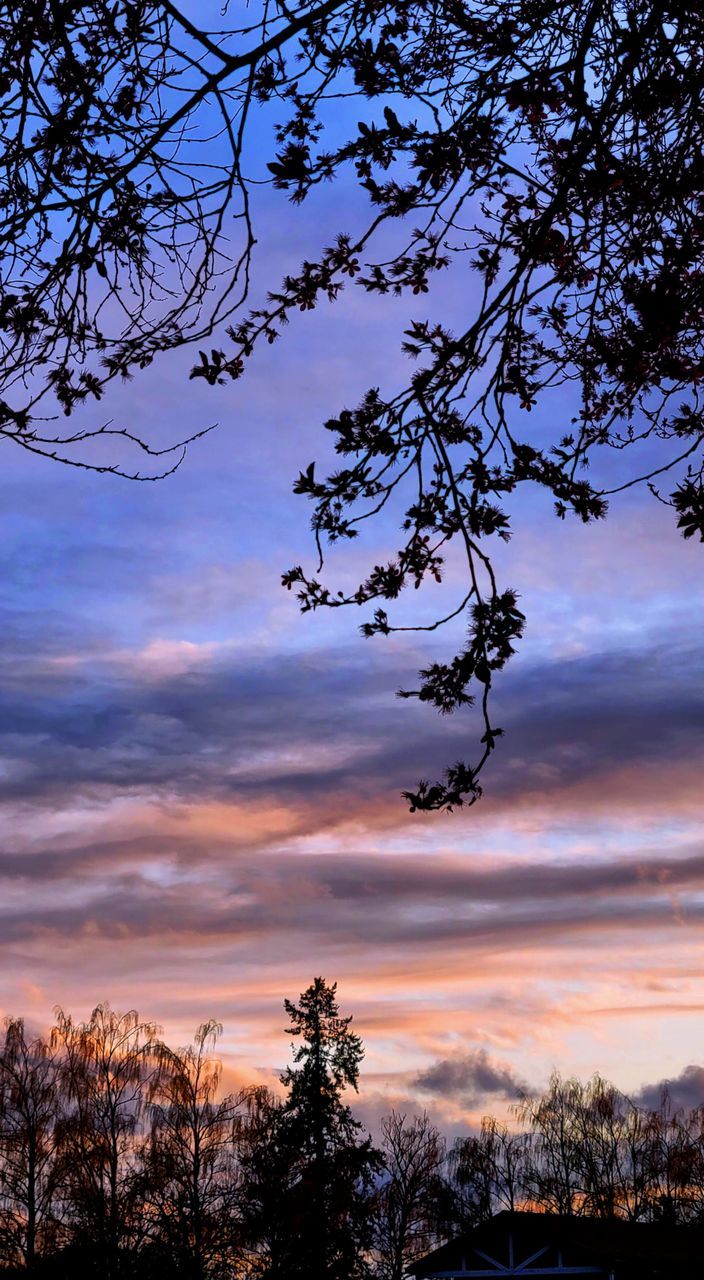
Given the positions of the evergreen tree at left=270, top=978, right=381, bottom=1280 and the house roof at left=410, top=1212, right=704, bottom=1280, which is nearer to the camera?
the house roof at left=410, top=1212, right=704, bottom=1280

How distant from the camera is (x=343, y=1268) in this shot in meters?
36.5

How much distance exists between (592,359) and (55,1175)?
25825mm

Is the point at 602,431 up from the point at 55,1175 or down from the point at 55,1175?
up

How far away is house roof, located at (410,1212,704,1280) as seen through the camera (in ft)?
81.0

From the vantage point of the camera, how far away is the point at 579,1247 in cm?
2539

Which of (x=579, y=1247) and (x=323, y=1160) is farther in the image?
(x=323, y=1160)

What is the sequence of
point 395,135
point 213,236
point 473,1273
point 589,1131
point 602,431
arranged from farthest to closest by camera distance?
point 589,1131 → point 473,1273 → point 602,431 → point 395,135 → point 213,236

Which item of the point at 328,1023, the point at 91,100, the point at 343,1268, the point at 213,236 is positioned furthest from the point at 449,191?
the point at 328,1023

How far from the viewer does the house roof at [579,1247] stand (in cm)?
2470

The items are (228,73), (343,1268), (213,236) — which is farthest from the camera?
(343,1268)

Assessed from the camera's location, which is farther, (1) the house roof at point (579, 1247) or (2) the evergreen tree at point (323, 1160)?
(2) the evergreen tree at point (323, 1160)

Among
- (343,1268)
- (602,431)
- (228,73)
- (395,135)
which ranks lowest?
(343,1268)

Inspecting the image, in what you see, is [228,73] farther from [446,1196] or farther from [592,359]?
[446,1196]

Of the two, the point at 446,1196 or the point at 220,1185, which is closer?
the point at 220,1185
